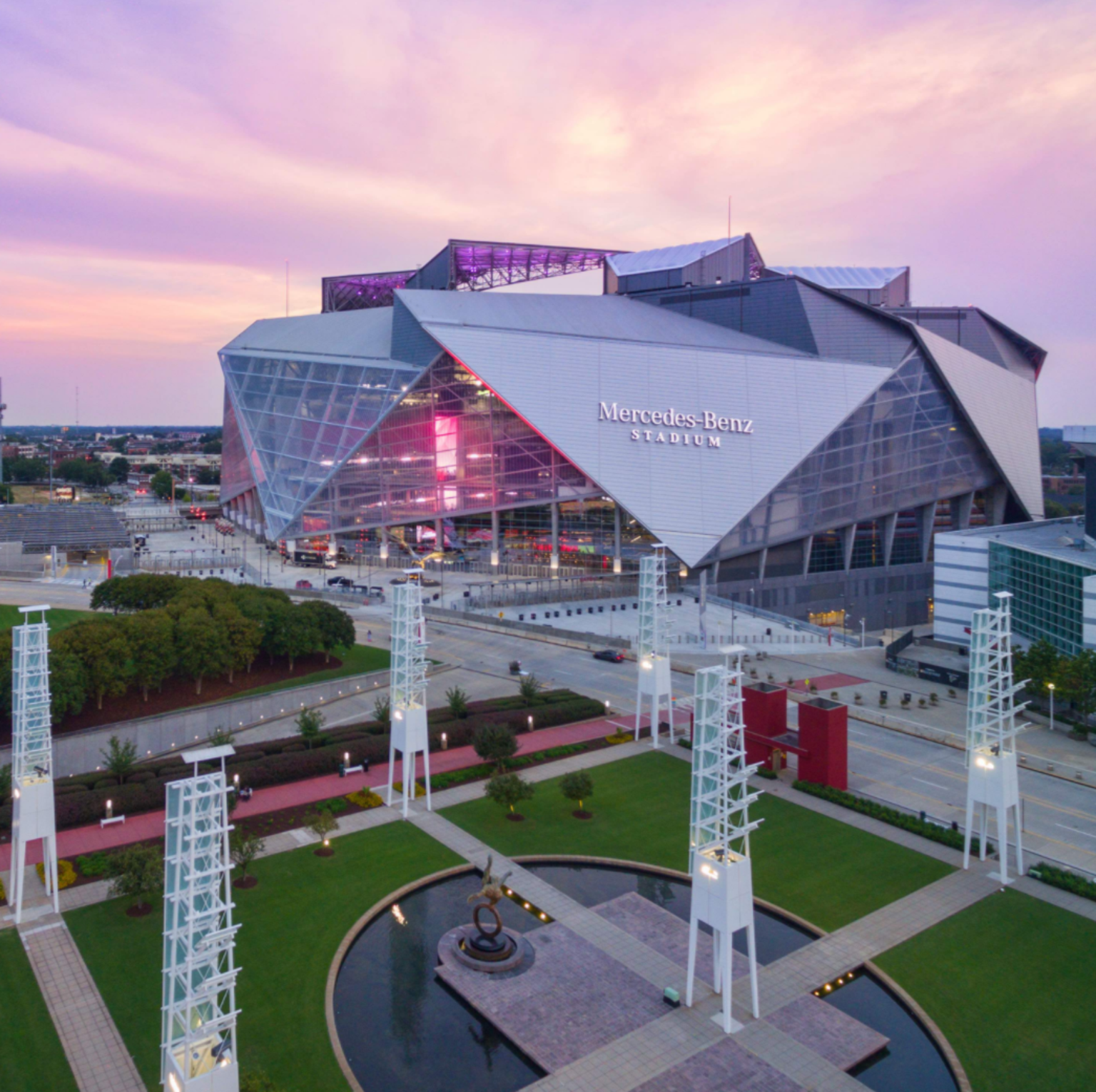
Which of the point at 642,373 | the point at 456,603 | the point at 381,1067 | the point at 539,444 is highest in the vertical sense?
the point at 642,373

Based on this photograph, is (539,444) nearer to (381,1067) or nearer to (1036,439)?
(1036,439)

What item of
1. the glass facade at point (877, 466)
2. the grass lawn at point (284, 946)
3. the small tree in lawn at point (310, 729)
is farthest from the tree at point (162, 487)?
the grass lawn at point (284, 946)

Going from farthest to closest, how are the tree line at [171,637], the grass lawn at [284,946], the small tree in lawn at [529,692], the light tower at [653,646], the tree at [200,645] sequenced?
the small tree in lawn at [529,692] → the tree at [200,645] → the light tower at [653,646] → the tree line at [171,637] → the grass lawn at [284,946]

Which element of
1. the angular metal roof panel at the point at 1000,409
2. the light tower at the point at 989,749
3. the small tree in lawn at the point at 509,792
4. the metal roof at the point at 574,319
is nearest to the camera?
the light tower at the point at 989,749

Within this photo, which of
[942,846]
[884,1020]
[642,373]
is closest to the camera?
[884,1020]

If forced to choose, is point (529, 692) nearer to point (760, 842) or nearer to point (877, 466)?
point (760, 842)

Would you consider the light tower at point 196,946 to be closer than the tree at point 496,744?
Yes

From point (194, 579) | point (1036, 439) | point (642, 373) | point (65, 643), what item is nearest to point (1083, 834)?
point (65, 643)

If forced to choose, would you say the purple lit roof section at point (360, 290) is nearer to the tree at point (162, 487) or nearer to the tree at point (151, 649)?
the tree at point (162, 487)
